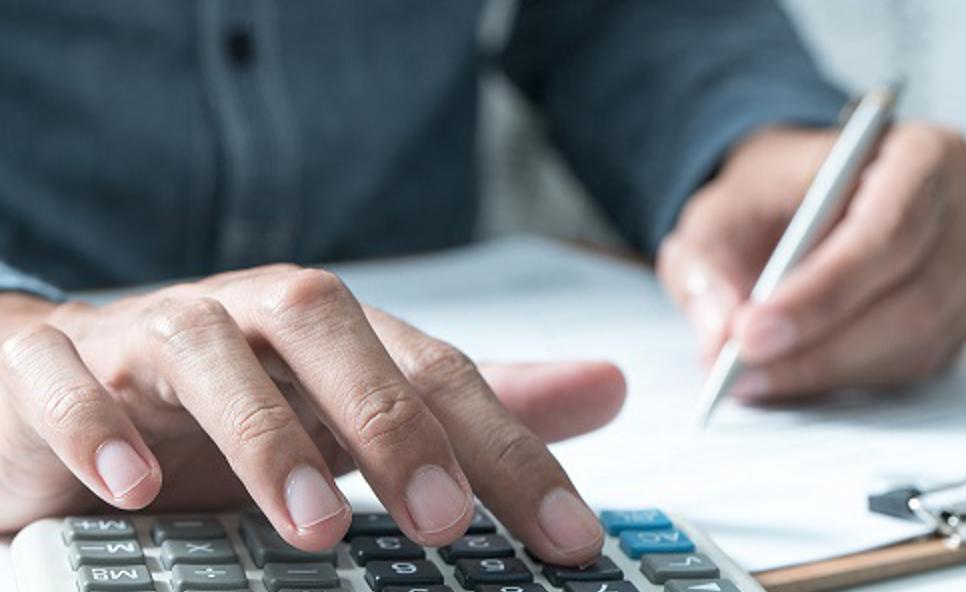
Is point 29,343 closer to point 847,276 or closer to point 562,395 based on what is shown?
point 562,395

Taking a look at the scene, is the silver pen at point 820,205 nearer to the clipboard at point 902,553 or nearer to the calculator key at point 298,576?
the clipboard at point 902,553

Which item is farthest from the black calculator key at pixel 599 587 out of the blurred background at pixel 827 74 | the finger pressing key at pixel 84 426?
the blurred background at pixel 827 74

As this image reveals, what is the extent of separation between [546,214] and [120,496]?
713mm

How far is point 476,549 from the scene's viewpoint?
15.1 inches

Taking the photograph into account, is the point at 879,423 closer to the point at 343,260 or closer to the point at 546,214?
the point at 343,260

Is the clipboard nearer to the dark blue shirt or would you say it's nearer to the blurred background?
the dark blue shirt

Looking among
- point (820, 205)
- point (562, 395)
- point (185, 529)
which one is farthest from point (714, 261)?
point (185, 529)

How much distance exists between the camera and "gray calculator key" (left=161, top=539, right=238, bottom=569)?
37 centimetres

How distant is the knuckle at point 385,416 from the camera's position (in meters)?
0.37

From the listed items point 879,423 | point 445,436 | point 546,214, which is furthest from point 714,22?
point 445,436

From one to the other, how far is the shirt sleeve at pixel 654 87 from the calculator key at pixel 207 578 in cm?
45

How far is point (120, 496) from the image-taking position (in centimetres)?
37

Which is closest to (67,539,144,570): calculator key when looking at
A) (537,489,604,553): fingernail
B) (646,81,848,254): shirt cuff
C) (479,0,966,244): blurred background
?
(537,489,604,553): fingernail

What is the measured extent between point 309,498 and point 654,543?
98 millimetres
